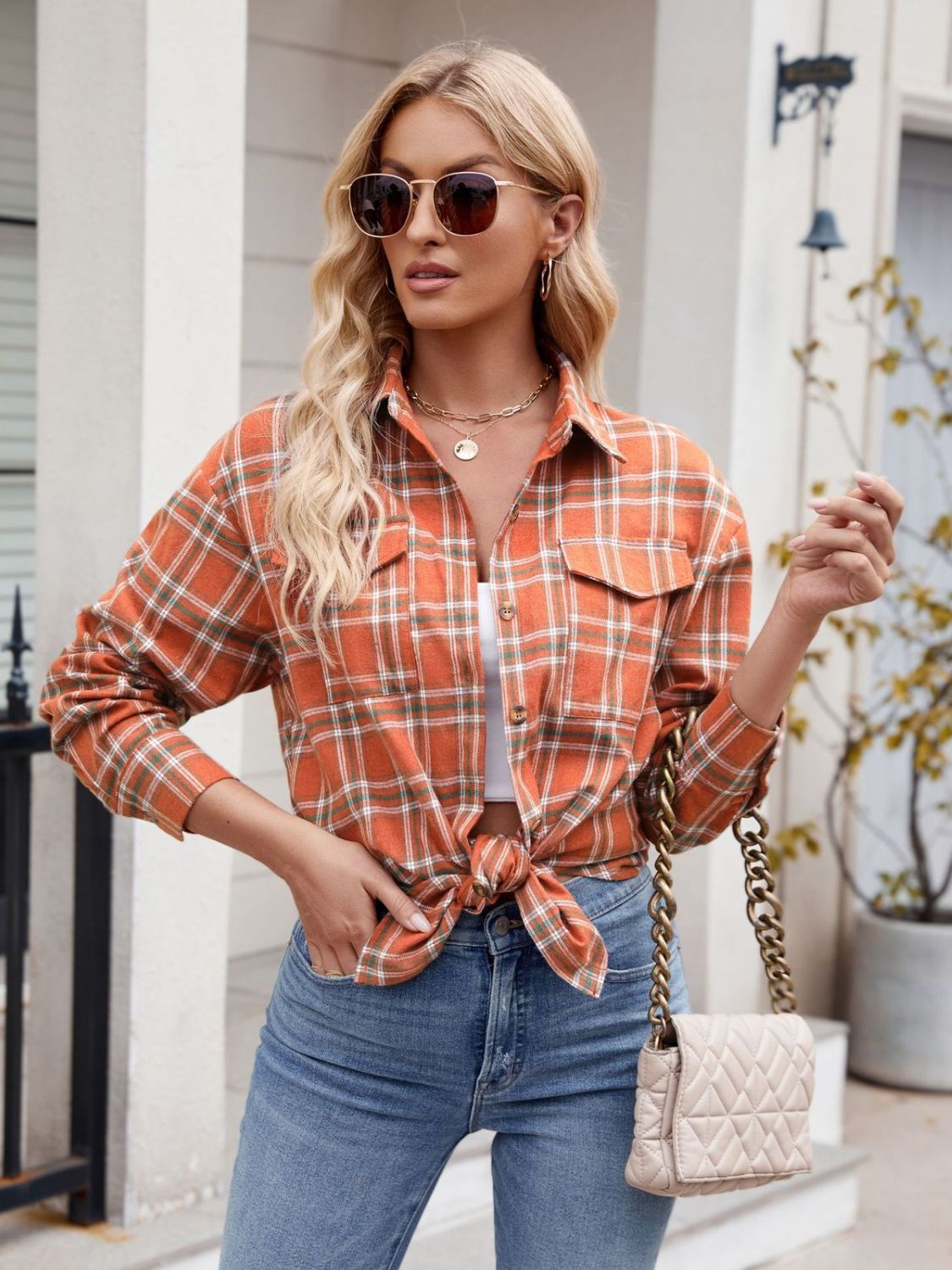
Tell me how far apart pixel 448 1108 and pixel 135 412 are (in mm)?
1672

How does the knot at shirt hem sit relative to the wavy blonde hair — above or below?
below

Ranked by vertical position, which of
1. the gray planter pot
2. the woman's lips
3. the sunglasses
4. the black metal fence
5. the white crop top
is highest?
the sunglasses

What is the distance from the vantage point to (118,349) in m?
3.14

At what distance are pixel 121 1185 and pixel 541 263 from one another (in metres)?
2.08

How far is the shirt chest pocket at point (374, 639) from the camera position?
185cm

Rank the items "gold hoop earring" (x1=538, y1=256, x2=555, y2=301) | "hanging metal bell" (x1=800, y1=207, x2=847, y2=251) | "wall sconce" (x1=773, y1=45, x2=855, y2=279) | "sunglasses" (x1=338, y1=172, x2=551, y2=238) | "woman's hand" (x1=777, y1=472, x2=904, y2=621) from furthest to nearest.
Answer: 1. "hanging metal bell" (x1=800, y1=207, x2=847, y2=251)
2. "wall sconce" (x1=773, y1=45, x2=855, y2=279)
3. "gold hoop earring" (x1=538, y1=256, x2=555, y2=301)
4. "sunglasses" (x1=338, y1=172, x2=551, y2=238)
5. "woman's hand" (x1=777, y1=472, x2=904, y2=621)

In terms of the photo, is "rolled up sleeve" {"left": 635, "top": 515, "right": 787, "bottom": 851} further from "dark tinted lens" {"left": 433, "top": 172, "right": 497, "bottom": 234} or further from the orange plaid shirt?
"dark tinted lens" {"left": 433, "top": 172, "right": 497, "bottom": 234}

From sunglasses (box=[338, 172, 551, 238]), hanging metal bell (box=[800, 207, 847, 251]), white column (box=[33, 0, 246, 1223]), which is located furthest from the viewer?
hanging metal bell (box=[800, 207, 847, 251])

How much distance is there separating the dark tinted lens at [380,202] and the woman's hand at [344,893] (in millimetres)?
691

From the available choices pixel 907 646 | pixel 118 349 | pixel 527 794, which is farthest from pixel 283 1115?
pixel 907 646

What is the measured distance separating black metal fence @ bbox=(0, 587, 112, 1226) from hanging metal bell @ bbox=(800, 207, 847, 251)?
2.74 meters

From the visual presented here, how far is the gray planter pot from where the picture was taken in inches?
210

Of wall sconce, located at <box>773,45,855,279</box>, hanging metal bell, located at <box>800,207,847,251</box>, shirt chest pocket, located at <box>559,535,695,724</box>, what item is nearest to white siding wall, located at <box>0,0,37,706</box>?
wall sconce, located at <box>773,45,855,279</box>

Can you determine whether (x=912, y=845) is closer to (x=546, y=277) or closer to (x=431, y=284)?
(x=546, y=277)
